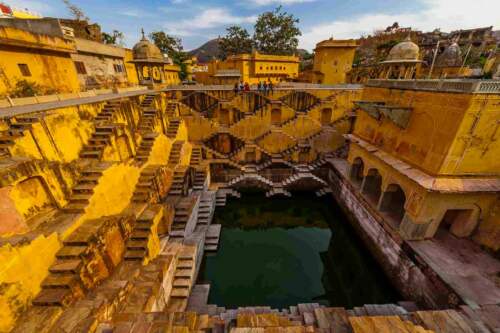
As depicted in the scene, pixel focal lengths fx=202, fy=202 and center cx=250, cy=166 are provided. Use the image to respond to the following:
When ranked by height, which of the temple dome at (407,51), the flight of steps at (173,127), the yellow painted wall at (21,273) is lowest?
the yellow painted wall at (21,273)

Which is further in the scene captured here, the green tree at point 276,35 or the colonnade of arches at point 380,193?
the green tree at point 276,35

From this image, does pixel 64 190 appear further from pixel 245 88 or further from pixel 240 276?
pixel 245 88

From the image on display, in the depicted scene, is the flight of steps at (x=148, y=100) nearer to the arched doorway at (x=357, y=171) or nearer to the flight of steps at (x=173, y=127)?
the flight of steps at (x=173, y=127)

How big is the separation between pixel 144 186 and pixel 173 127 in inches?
298

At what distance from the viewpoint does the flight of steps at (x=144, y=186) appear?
11086mm

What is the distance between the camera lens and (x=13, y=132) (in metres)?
7.37

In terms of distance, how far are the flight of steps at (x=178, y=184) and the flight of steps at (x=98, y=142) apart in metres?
4.70

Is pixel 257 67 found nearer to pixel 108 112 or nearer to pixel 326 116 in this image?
pixel 326 116

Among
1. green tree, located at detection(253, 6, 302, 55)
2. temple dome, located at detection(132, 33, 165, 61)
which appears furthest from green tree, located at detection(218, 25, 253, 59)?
temple dome, located at detection(132, 33, 165, 61)

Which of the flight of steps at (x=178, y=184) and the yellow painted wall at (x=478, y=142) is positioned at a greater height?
the yellow painted wall at (x=478, y=142)

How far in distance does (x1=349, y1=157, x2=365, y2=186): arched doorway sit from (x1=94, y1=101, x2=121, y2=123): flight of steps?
17156mm

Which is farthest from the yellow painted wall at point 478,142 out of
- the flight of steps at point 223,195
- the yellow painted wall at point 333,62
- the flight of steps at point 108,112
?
the yellow painted wall at point 333,62

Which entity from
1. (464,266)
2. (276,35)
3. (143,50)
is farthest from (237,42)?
(464,266)

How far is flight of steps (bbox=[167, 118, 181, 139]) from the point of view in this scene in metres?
17.0
